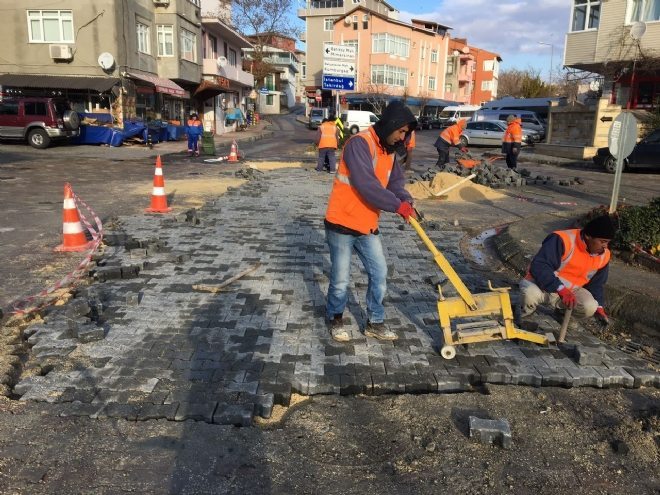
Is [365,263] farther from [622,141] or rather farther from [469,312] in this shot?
[622,141]

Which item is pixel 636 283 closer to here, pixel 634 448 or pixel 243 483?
pixel 634 448

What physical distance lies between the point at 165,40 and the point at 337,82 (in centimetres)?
1816

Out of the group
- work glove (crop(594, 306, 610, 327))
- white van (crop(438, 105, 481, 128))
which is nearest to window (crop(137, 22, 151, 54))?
white van (crop(438, 105, 481, 128))

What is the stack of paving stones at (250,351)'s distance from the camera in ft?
10.9

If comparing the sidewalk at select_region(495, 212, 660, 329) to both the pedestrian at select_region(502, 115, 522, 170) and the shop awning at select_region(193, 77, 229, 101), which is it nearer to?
the pedestrian at select_region(502, 115, 522, 170)

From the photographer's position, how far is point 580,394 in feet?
11.6

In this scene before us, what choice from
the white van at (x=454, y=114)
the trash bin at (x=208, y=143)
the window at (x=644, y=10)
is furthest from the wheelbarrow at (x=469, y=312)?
the white van at (x=454, y=114)

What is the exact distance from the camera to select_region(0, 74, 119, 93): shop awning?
81.8 feet

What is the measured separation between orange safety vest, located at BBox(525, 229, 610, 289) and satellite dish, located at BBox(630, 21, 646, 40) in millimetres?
25675

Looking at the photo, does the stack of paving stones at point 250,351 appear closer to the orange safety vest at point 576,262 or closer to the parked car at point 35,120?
the orange safety vest at point 576,262

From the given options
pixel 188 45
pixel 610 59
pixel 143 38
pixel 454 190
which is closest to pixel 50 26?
pixel 143 38

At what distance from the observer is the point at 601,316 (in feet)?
14.5

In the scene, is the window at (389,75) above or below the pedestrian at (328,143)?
above

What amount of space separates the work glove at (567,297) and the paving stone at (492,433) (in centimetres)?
143
